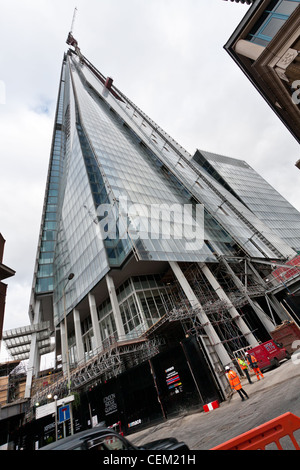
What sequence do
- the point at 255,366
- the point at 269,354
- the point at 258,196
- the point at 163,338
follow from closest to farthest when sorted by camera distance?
the point at 255,366 < the point at 269,354 < the point at 163,338 < the point at 258,196

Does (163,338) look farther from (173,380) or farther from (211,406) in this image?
(211,406)

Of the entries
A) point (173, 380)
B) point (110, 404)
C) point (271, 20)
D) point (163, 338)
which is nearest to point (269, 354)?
point (173, 380)

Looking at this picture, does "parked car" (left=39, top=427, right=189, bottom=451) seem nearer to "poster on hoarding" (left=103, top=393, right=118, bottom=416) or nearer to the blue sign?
the blue sign

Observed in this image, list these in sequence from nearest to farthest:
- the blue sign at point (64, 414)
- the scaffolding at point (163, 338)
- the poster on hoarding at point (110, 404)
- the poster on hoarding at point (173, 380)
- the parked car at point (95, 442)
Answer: the parked car at point (95, 442) < the poster on hoarding at point (173, 380) < the blue sign at point (64, 414) < the poster on hoarding at point (110, 404) < the scaffolding at point (163, 338)

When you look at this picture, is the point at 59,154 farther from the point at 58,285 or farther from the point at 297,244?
the point at 297,244

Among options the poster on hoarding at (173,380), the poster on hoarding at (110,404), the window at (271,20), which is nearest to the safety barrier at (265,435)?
the poster on hoarding at (173,380)

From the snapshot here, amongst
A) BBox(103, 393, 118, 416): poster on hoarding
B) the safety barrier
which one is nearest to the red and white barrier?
BBox(103, 393, 118, 416): poster on hoarding

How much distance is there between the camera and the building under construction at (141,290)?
15086 millimetres

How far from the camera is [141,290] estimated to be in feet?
88.7

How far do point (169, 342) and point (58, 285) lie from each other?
23.1 metres

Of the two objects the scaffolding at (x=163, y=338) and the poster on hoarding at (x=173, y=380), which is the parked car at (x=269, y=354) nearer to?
the scaffolding at (x=163, y=338)

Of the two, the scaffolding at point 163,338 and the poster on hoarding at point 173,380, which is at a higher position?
the scaffolding at point 163,338

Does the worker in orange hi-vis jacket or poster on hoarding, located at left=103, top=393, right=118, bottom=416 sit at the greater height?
poster on hoarding, located at left=103, top=393, right=118, bottom=416

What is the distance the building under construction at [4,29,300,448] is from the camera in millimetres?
15086
